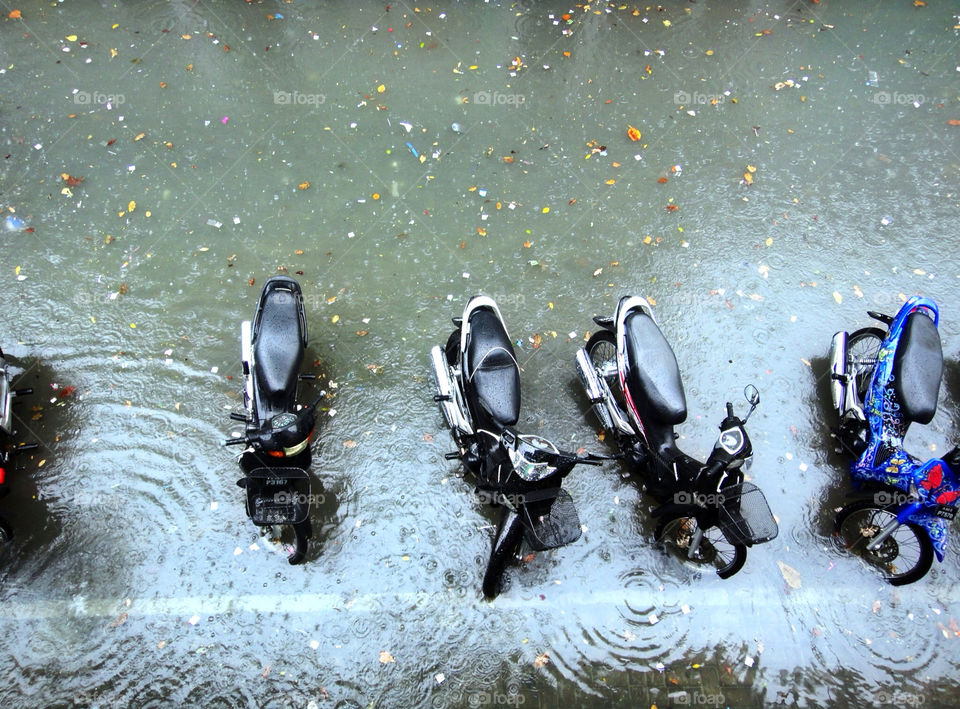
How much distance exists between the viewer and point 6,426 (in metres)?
5.50

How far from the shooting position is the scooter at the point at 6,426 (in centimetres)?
530

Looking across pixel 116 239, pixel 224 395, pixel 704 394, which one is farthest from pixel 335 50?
pixel 704 394

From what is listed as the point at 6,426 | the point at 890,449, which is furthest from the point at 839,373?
the point at 6,426

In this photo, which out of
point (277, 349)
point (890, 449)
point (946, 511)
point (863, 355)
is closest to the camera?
point (946, 511)

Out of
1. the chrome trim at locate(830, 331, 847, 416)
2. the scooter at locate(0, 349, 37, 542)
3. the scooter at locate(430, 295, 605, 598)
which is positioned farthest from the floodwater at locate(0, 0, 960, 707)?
the scooter at locate(430, 295, 605, 598)

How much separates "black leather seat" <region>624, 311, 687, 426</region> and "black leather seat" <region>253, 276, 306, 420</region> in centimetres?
276

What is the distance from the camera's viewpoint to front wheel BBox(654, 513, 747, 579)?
17.0 ft

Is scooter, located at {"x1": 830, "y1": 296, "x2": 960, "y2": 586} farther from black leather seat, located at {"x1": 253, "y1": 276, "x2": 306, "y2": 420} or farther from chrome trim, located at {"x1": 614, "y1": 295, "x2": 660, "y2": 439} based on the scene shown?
black leather seat, located at {"x1": 253, "y1": 276, "x2": 306, "y2": 420}

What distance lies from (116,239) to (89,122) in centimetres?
202

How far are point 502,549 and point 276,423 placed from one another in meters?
1.89

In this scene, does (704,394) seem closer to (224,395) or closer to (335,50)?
(224,395)

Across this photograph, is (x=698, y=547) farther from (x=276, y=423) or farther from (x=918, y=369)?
(x=276, y=423)

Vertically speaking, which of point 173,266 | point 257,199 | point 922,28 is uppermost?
point 922,28

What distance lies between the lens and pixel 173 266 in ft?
22.4
